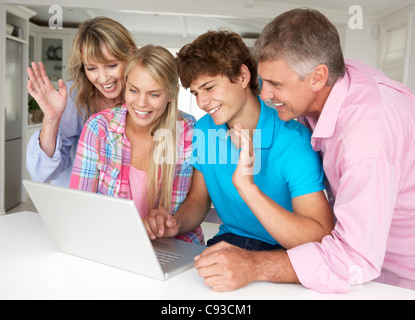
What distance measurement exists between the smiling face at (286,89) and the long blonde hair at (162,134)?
0.46 m

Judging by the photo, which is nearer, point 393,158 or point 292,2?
point 393,158

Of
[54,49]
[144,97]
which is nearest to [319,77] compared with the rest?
[144,97]

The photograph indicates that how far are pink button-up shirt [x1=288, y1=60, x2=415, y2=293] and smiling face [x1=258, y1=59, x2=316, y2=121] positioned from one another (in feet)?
0.31

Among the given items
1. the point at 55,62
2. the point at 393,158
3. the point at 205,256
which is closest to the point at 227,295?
the point at 205,256

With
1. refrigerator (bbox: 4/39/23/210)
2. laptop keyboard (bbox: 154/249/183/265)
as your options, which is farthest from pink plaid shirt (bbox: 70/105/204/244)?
refrigerator (bbox: 4/39/23/210)

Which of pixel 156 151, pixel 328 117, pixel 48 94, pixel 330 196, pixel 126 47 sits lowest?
pixel 330 196

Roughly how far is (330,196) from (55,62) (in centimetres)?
659

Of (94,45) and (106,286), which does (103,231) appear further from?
(94,45)

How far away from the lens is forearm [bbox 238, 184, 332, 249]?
123 cm

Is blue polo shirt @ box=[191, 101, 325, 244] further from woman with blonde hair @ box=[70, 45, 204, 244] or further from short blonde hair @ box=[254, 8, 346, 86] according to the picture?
short blonde hair @ box=[254, 8, 346, 86]

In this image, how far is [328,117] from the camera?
4.04 feet

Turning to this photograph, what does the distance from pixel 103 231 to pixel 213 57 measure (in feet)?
2.47

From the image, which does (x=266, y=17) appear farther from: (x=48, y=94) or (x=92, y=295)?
(x=92, y=295)

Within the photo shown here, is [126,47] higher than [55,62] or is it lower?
lower
